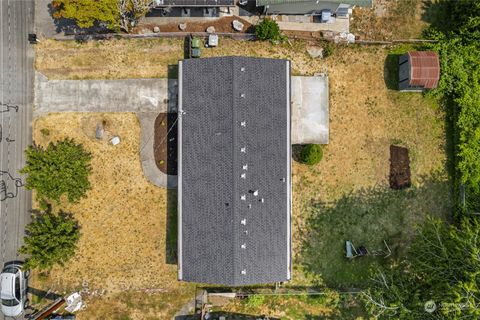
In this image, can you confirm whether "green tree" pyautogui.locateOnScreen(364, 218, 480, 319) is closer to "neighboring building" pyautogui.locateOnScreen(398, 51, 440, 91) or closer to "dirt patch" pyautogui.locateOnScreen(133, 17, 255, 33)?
"neighboring building" pyautogui.locateOnScreen(398, 51, 440, 91)

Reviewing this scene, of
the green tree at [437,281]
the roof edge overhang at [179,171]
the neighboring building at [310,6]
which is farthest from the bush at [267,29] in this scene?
the green tree at [437,281]

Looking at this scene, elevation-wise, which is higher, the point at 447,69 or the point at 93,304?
the point at 447,69

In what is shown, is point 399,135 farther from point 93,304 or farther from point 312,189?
point 93,304

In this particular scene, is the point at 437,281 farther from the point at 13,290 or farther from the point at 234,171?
the point at 13,290

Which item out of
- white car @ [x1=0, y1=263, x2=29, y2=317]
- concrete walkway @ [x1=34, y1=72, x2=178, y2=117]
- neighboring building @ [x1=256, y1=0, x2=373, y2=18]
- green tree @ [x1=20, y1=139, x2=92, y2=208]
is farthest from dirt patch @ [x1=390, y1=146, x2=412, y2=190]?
white car @ [x1=0, y1=263, x2=29, y2=317]

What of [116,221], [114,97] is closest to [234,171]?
[116,221]

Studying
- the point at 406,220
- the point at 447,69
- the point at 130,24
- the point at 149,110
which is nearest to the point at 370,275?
the point at 406,220
